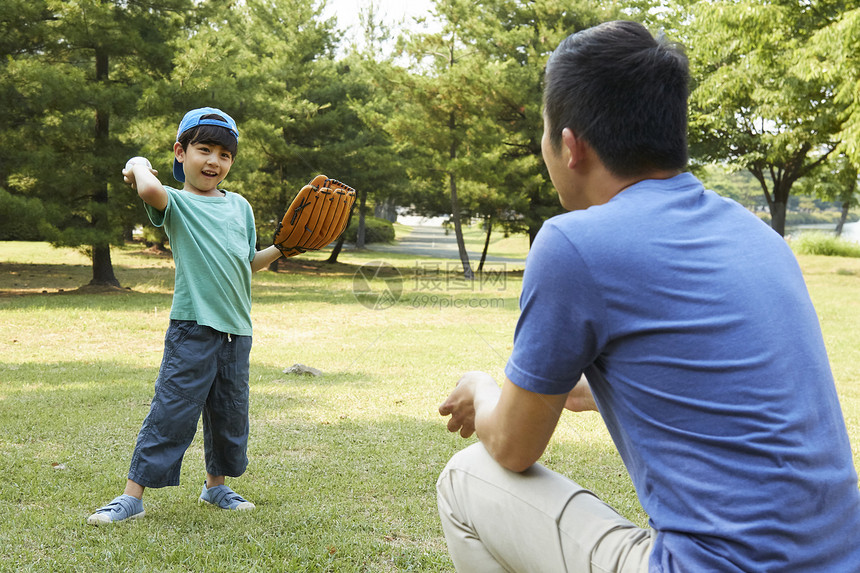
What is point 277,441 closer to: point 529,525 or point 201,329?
point 201,329

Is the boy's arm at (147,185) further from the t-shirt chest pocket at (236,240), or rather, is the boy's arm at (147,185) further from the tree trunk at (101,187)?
the tree trunk at (101,187)

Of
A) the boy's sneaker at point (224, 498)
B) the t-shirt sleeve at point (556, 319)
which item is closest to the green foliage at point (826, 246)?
the boy's sneaker at point (224, 498)

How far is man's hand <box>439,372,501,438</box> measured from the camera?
1612 millimetres

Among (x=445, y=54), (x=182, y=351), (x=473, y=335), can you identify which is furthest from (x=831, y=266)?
(x=182, y=351)

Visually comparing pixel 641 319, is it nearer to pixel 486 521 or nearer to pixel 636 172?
pixel 636 172

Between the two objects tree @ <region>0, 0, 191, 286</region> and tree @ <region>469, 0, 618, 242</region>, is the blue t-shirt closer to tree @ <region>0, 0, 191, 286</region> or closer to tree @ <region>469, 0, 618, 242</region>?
tree @ <region>0, 0, 191, 286</region>

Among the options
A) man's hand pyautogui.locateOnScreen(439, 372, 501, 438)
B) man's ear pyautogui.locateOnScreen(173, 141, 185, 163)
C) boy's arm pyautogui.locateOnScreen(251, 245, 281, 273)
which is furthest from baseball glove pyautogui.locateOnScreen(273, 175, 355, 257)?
man's hand pyautogui.locateOnScreen(439, 372, 501, 438)

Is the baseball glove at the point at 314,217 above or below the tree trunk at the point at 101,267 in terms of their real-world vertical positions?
above

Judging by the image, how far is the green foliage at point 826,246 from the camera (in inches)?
938

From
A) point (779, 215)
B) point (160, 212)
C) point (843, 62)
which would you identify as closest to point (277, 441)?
point (160, 212)

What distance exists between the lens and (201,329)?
2771mm

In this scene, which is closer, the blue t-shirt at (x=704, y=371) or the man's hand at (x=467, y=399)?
the blue t-shirt at (x=704, y=371)

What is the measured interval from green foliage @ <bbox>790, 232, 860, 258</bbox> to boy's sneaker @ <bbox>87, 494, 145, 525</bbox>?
81.3ft

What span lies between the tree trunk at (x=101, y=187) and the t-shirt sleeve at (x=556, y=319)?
10.9 metres
